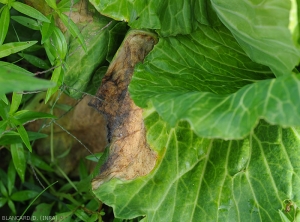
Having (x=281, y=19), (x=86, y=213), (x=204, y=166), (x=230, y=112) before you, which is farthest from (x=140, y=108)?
(x=86, y=213)

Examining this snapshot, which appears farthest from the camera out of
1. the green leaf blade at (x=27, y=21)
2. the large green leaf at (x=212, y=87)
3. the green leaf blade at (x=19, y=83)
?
the green leaf blade at (x=27, y=21)

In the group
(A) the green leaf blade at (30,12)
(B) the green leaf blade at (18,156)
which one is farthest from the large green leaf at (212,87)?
(B) the green leaf blade at (18,156)

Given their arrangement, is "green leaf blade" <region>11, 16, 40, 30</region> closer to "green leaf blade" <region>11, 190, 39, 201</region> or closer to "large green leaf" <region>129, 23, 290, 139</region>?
"large green leaf" <region>129, 23, 290, 139</region>

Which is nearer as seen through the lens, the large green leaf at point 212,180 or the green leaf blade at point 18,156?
the large green leaf at point 212,180

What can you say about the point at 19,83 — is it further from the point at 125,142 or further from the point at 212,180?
the point at 212,180

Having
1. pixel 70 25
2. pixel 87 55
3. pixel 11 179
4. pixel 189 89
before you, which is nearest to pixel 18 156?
pixel 11 179

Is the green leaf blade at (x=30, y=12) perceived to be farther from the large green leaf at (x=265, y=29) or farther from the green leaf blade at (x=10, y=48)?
the large green leaf at (x=265, y=29)

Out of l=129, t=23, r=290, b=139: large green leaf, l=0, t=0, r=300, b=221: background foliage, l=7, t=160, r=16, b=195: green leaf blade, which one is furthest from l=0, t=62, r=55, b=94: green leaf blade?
l=7, t=160, r=16, b=195: green leaf blade
